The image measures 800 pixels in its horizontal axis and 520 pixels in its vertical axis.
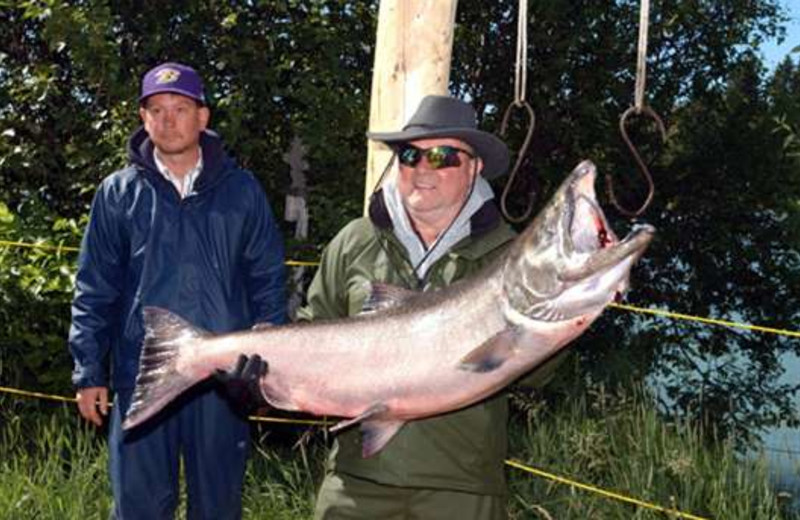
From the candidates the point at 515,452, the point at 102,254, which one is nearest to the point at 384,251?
the point at 102,254

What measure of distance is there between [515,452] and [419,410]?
337 centimetres

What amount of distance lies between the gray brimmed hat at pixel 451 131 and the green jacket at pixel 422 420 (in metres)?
0.15

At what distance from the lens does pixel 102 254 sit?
4.20 metres

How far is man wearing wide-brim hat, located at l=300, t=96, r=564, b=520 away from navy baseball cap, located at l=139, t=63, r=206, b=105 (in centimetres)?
101

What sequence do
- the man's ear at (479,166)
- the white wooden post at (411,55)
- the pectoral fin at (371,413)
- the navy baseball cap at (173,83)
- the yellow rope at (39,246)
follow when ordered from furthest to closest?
the yellow rope at (39,246) < the white wooden post at (411,55) < the navy baseball cap at (173,83) < the man's ear at (479,166) < the pectoral fin at (371,413)

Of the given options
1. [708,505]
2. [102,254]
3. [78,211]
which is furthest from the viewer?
[78,211]

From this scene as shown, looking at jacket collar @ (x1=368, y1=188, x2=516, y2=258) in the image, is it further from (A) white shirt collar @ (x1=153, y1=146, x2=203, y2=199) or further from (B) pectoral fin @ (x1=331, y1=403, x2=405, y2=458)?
(A) white shirt collar @ (x1=153, y1=146, x2=203, y2=199)

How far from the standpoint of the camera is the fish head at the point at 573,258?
2.67m

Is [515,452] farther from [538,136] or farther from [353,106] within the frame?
[538,136]

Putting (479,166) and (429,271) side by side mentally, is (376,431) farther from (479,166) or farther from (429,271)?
(479,166)

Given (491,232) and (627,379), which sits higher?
(491,232)

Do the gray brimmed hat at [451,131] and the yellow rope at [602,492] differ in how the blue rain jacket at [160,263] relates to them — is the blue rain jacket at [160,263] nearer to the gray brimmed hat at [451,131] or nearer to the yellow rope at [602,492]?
the gray brimmed hat at [451,131]

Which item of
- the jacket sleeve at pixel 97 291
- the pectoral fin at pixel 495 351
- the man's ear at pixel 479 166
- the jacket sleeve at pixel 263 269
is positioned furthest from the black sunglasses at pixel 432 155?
the jacket sleeve at pixel 97 291

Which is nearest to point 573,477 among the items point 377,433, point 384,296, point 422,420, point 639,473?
point 639,473
